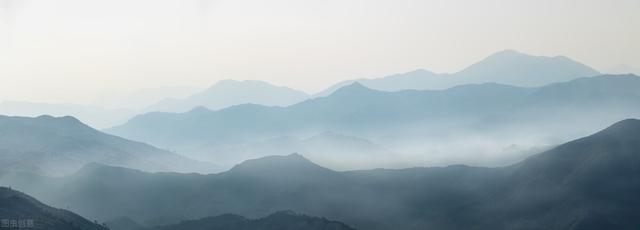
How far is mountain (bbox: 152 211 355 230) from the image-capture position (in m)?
173

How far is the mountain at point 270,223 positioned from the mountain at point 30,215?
1347 inches

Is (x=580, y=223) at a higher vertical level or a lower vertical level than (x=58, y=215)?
lower

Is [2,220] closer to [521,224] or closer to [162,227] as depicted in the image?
[162,227]

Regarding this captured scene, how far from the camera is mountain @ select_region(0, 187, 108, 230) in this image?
466 ft

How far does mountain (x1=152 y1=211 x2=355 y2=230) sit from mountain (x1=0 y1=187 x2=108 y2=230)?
34219mm

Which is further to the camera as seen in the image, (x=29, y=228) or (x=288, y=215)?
(x=288, y=215)

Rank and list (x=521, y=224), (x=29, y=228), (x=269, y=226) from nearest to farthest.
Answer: (x=29, y=228)
(x=269, y=226)
(x=521, y=224)

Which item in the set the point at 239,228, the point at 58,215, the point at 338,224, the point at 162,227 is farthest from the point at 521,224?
the point at 58,215

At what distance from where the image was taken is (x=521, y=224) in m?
198

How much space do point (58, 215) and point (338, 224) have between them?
201ft

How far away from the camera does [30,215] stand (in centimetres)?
14888

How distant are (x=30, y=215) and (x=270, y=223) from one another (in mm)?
57572

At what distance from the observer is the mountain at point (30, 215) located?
5595 inches

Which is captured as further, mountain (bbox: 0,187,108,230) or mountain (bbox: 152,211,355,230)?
mountain (bbox: 152,211,355,230)
